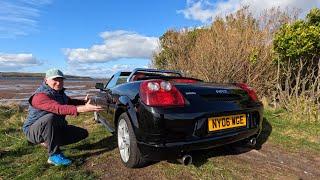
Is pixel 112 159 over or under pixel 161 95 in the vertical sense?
under

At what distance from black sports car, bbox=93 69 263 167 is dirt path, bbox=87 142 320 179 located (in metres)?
0.19

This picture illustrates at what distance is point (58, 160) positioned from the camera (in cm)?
464

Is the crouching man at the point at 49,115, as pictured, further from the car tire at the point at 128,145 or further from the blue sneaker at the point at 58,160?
the car tire at the point at 128,145

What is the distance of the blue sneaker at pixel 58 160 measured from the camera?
4.63 m

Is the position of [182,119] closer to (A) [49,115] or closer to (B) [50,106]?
(B) [50,106]

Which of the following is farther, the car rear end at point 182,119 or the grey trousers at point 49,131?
the grey trousers at point 49,131

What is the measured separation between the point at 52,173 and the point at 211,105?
221cm

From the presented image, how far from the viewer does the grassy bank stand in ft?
14.1

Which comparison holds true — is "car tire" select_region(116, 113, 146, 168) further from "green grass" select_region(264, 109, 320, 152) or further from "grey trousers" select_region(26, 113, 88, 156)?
"green grass" select_region(264, 109, 320, 152)

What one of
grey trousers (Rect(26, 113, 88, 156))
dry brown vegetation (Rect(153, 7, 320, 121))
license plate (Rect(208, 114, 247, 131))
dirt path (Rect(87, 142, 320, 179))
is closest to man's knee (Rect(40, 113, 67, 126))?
grey trousers (Rect(26, 113, 88, 156))

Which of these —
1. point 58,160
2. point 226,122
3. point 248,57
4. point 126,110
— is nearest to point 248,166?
point 226,122

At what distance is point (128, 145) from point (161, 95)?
94cm

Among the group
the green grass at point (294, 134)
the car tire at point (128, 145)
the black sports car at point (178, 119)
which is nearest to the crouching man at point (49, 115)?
the car tire at point (128, 145)

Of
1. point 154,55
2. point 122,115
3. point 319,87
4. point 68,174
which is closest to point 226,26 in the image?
point 319,87
